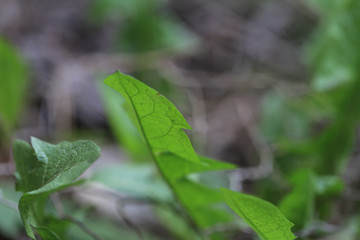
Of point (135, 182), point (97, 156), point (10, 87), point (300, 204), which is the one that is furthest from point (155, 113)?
point (10, 87)

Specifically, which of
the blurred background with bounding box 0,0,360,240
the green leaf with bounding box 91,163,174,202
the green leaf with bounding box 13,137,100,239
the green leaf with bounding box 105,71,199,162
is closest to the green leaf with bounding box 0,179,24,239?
the blurred background with bounding box 0,0,360,240

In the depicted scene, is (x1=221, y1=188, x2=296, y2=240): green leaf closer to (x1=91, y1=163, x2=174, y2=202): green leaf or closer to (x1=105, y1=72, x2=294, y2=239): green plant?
(x1=105, y1=72, x2=294, y2=239): green plant

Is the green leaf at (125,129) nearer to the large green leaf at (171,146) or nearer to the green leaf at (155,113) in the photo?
the large green leaf at (171,146)

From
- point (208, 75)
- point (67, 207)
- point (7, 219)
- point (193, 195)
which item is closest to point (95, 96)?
point (208, 75)

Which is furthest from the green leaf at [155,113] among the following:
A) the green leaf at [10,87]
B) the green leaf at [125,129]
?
the green leaf at [10,87]

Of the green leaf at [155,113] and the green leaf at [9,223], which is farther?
the green leaf at [9,223]

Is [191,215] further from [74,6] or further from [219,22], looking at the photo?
[74,6]
